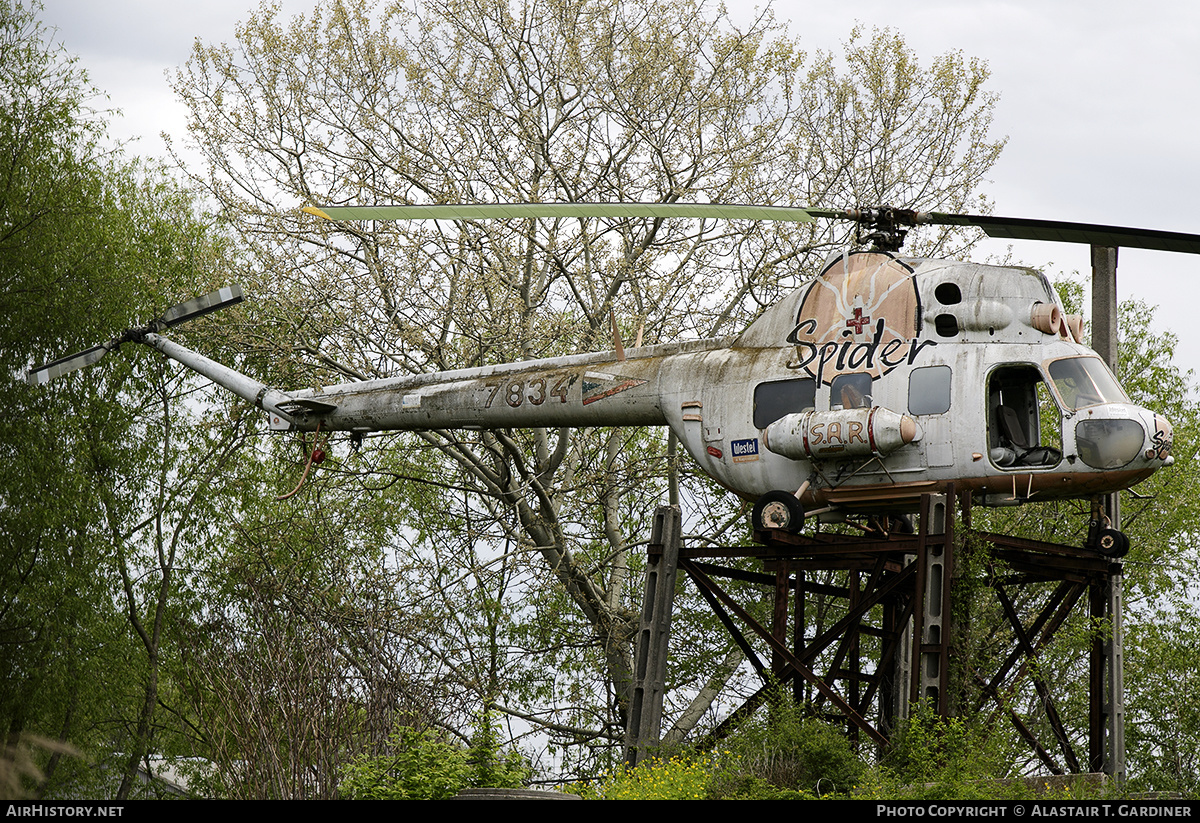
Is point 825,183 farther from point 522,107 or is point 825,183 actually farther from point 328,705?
point 328,705

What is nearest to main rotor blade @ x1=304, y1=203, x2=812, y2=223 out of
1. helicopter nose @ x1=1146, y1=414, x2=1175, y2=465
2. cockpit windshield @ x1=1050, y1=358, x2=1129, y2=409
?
cockpit windshield @ x1=1050, y1=358, x2=1129, y2=409

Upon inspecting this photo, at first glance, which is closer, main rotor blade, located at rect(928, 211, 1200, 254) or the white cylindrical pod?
the white cylindrical pod

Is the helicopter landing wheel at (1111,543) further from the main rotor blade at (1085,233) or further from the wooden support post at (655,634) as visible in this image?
the wooden support post at (655,634)

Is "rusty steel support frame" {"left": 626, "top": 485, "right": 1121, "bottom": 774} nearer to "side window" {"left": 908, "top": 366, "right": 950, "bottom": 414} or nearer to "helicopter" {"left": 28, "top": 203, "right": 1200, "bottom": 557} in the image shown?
"helicopter" {"left": 28, "top": 203, "right": 1200, "bottom": 557}

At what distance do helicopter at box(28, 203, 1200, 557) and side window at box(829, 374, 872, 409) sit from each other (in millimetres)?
→ 15

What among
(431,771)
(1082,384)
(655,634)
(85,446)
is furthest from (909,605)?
(85,446)

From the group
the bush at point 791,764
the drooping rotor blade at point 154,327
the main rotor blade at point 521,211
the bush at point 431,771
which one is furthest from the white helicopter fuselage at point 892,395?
the drooping rotor blade at point 154,327

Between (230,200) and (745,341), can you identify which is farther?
(230,200)

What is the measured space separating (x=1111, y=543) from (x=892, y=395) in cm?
304

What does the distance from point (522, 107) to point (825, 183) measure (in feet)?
16.5

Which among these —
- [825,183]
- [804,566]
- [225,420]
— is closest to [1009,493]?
[804,566]

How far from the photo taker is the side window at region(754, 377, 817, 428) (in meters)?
12.9

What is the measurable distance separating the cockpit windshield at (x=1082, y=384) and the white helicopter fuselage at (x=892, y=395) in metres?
0.01

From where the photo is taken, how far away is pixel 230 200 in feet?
65.9
